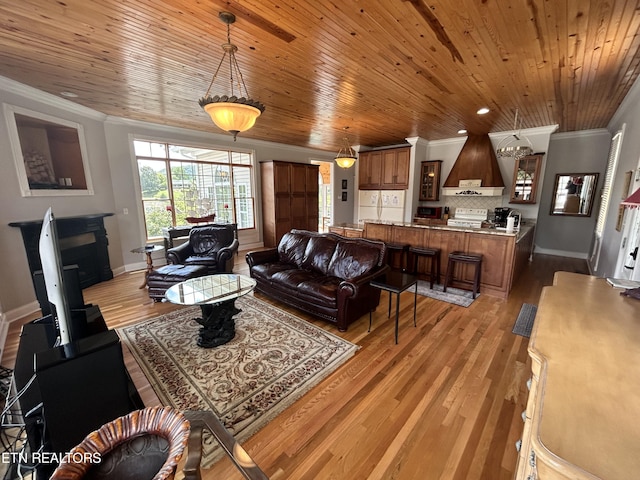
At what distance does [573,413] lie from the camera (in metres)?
0.76

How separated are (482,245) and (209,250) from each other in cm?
430

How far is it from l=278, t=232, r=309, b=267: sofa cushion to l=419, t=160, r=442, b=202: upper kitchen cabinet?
4236 millimetres

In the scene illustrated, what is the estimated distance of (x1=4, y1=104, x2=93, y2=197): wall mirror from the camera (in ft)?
11.0

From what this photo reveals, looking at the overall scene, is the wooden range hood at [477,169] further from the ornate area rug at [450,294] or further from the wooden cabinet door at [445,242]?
the ornate area rug at [450,294]

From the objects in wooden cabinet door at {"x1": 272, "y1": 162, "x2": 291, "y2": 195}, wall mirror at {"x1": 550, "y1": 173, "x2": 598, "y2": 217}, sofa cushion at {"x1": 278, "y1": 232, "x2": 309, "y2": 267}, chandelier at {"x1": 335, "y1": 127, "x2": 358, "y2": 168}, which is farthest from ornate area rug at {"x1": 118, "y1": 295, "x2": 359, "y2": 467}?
wall mirror at {"x1": 550, "y1": 173, "x2": 598, "y2": 217}

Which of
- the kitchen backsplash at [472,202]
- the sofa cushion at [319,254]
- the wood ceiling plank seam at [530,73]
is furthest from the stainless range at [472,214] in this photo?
the sofa cushion at [319,254]

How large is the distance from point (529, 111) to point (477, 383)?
4365 millimetres

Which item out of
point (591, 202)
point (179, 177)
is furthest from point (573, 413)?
point (591, 202)

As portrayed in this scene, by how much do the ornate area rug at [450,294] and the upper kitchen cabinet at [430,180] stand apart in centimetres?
313

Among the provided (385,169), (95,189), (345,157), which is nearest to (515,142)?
(385,169)

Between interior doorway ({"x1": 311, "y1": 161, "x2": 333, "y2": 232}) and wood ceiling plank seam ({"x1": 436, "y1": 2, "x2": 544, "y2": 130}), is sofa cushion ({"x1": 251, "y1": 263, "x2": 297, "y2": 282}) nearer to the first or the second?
wood ceiling plank seam ({"x1": 436, "y1": 2, "x2": 544, "y2": 130})

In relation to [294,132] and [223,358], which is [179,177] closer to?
[294,132]

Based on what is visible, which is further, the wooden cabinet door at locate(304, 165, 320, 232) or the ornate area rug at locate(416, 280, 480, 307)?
the wooden cabinet door at locate(304, 165, 320, 232)

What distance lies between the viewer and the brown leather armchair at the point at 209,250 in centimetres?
399
